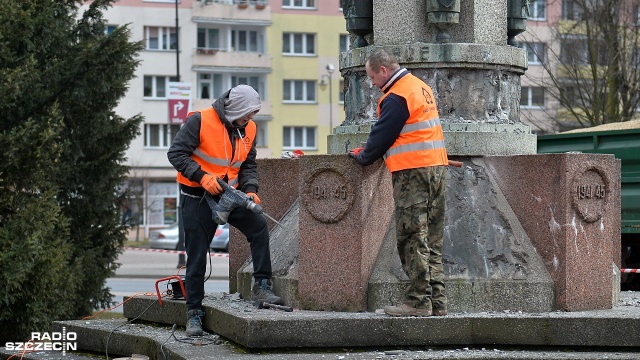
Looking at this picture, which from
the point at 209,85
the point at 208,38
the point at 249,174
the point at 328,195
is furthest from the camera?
the point at 208,38

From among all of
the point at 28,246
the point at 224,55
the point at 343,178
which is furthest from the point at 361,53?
the point at 224,55

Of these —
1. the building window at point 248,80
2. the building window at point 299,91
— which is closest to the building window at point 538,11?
the building window at point 299,91

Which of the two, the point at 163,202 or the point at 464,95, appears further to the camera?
the point at 163,202

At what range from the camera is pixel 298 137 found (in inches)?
2258

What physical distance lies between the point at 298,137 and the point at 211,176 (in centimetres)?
4869

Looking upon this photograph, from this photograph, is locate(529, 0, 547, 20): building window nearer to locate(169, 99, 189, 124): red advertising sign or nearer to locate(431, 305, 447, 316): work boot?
locate(169, 99, 189, 124): red advertising sign

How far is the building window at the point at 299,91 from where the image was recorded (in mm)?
57125

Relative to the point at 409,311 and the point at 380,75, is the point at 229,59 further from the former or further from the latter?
the point at 409,311

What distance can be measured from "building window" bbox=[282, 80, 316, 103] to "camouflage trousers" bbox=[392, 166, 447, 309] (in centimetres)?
4898

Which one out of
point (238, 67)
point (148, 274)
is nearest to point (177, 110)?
point (148, 274)

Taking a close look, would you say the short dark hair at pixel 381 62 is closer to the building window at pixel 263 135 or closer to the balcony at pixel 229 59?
the balcony at pixel 229 59

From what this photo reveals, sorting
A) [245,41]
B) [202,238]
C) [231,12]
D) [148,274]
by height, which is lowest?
[148,274]

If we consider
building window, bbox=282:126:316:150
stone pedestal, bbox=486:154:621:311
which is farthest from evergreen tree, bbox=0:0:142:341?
building window, bbox=282:126:316:150

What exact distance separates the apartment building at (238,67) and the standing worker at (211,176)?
45.5 meters
